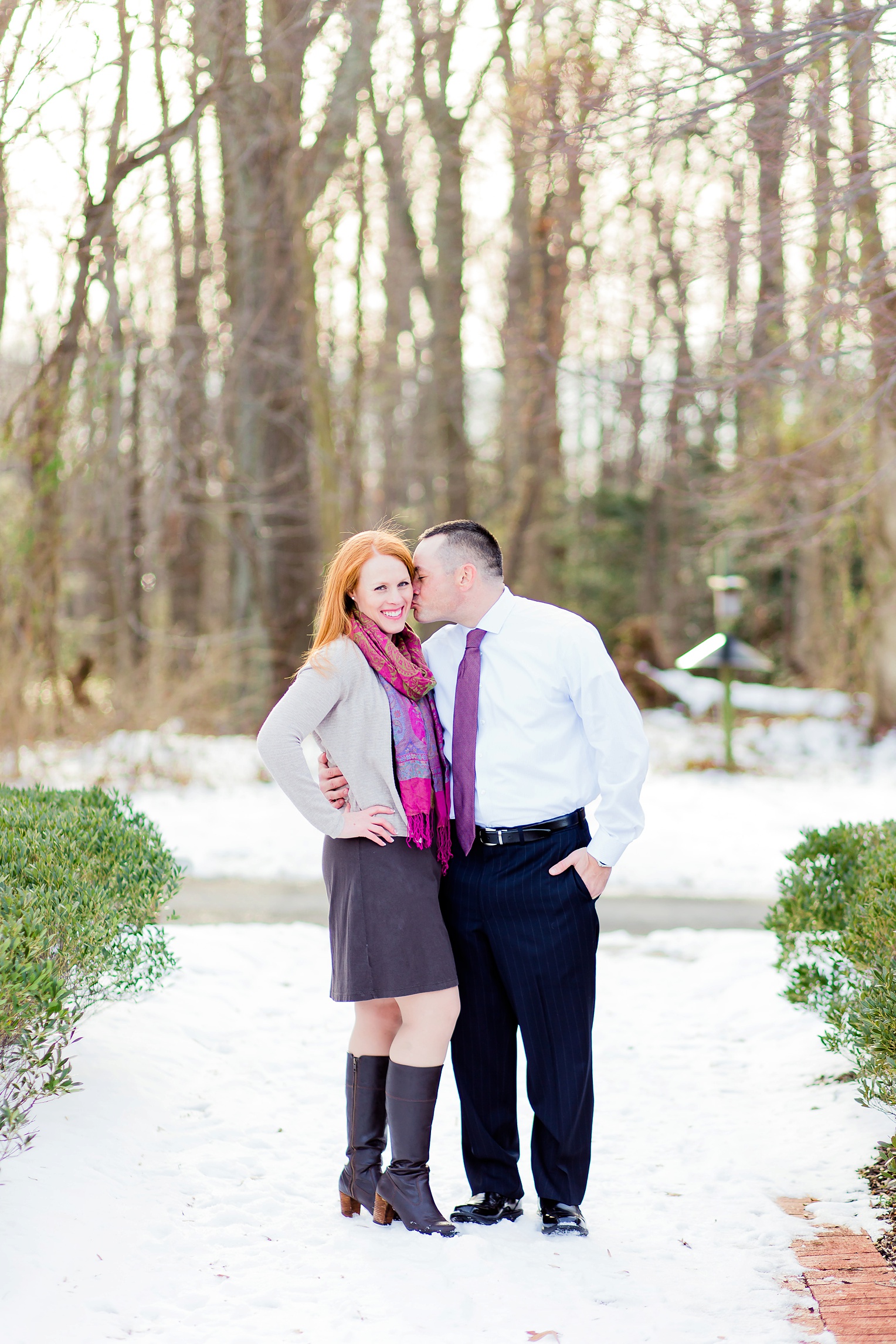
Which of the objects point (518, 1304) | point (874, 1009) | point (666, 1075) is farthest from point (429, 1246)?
point (666, 1075)

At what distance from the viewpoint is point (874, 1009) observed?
3396mm

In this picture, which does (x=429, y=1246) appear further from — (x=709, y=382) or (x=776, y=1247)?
(x=709, y=382)

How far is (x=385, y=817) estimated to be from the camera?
127 inches

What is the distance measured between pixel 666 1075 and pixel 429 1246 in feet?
6.34

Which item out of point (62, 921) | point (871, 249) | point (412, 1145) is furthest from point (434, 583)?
point (871, 249)

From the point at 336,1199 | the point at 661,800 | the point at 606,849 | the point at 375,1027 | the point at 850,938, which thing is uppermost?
the point at 606,849

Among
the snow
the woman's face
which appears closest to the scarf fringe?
the woman's face

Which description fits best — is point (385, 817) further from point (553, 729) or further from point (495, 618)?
point (495, 618)

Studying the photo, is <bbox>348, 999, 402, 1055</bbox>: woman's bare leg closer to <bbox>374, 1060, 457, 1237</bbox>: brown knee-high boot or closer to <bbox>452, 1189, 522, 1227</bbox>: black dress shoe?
<bbox>374, 1060, 457, 1237</bbox>: brown knee-high boot

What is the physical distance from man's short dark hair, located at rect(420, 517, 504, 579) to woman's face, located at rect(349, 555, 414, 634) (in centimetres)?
17

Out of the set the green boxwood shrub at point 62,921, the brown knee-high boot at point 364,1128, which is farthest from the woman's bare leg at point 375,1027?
the green boxwood shrub at point 62,921

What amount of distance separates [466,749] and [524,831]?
0.28 meters

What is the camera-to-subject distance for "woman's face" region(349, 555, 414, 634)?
3.32 meters

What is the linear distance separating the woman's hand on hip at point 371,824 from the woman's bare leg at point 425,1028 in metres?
0.45
